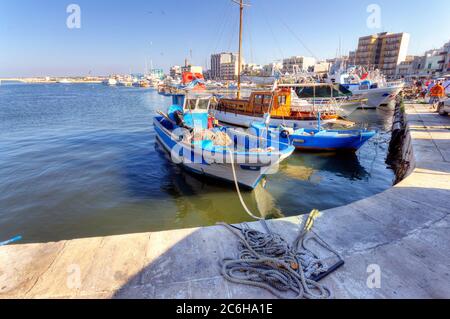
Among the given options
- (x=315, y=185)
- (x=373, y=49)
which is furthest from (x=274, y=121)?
(x=373, y=49)

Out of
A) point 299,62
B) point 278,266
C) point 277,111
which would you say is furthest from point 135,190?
point 299,62

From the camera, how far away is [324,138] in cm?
1259

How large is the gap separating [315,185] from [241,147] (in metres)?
3.60

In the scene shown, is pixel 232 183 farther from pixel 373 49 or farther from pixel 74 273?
pixel 373 49

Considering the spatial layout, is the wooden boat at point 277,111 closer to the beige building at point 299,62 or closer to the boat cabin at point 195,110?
the boat cabin at point 195,110

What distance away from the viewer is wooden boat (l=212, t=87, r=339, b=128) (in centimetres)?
1656

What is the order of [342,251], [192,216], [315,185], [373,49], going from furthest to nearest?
[373,49]
[315,185]
[192,216]
[342,251]

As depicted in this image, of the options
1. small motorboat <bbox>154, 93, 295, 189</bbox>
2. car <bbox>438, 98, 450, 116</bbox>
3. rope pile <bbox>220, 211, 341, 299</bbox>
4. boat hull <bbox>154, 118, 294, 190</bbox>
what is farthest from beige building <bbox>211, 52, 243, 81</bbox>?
rope pile <bbox>220, 211, 341, 299</bbox>

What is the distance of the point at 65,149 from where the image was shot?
14.1m

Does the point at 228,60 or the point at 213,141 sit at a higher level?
the point at 228,60

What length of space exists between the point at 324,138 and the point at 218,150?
754 centimetres

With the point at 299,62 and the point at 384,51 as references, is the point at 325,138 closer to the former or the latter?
the point at 384,51

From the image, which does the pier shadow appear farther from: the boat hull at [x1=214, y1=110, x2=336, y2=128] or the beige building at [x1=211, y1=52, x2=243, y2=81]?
the beige building at [x1=211, y1=52, x2=243, y2=81]

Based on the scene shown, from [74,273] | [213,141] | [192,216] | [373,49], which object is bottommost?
[192,216]
